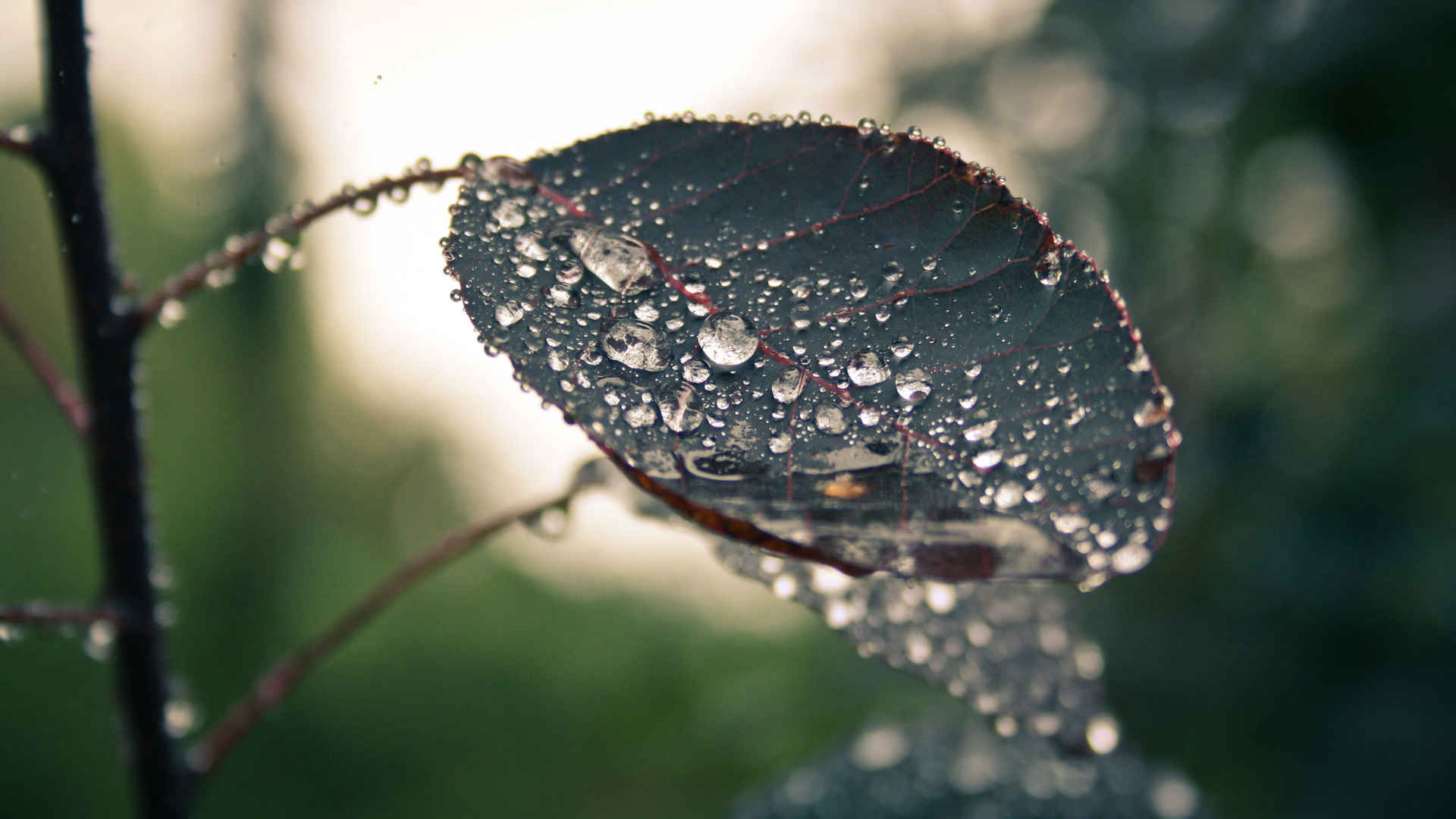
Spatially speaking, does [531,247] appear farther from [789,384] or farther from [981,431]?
[981,431]

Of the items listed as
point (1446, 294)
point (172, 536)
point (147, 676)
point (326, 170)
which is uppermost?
point (1446, 294)

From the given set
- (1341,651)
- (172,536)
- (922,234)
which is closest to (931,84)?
(1341,651)

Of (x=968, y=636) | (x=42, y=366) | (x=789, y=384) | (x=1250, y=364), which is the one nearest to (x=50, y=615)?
(x=42, y=366)

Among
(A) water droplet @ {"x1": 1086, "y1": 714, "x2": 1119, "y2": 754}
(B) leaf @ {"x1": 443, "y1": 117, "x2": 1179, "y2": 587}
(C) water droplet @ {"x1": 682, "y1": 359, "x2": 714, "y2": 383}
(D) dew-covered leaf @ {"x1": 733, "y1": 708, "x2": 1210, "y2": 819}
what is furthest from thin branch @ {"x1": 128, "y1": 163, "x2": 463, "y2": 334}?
(D) dew-covered leaf @ {"x1": 733, "y1": 708, "x2": 1210, "y2": 819}

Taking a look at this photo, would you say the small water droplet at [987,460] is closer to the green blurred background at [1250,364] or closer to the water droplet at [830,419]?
the water droplet at [830,419]

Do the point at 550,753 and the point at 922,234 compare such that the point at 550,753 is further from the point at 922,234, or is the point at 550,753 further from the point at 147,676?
the point at 922,234

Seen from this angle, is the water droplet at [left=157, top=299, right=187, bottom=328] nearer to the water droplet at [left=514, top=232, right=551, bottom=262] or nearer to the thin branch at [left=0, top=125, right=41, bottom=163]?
the thin branch at [left=0, top=125, right=41, bottom=163]
